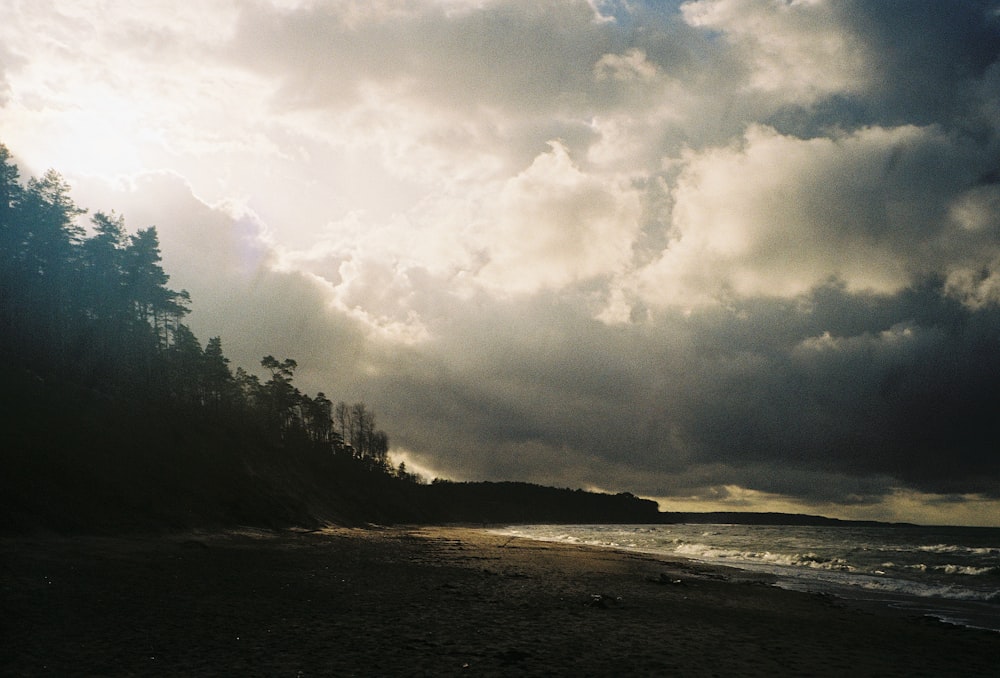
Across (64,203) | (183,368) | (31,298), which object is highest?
(64,203)

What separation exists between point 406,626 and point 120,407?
45.4 meters

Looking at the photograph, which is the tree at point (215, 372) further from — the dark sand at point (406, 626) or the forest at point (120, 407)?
the dark sand at point (406, 626)

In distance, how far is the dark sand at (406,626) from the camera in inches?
396

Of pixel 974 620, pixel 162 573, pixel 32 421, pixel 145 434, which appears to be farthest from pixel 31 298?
pixel 974 620

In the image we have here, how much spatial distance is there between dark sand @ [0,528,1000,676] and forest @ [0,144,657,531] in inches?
405

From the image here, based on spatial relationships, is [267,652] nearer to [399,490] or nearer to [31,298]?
[31,298]

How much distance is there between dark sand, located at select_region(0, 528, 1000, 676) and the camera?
10055mm

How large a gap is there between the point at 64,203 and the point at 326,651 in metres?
78.3

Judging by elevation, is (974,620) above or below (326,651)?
below

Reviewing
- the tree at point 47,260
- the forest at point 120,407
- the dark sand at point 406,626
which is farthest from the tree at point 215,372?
the dark sand at point 406,626

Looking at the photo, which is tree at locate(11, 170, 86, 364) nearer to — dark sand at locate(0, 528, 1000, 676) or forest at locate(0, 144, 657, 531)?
forest at locate(0, 144, 657, 531)

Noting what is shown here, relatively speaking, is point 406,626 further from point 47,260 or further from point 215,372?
point 215,372

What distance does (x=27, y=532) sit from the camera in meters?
25.2

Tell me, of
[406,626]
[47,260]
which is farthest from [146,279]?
[406,626]
